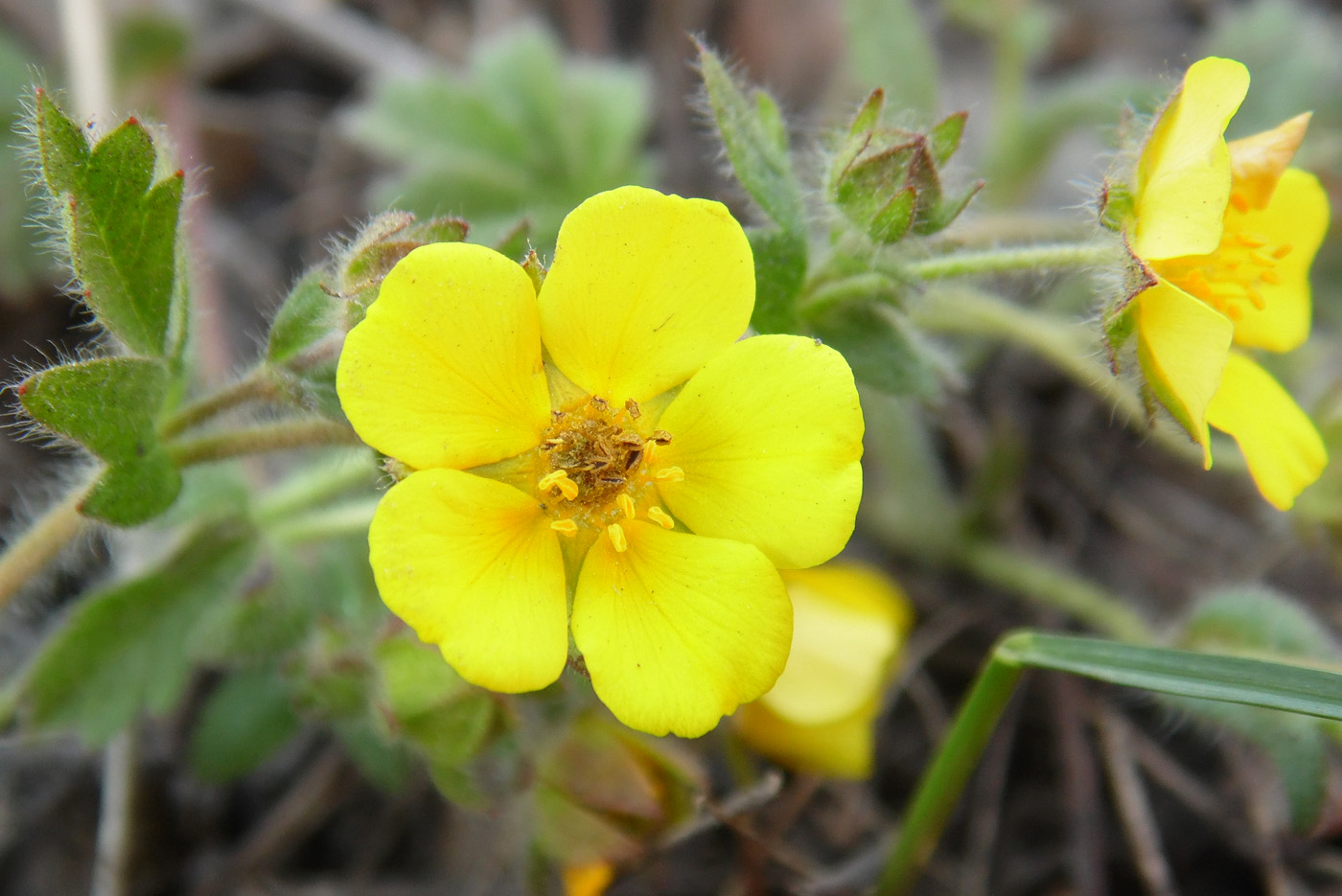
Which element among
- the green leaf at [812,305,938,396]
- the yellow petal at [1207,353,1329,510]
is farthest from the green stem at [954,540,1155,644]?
the green leaf at [812,305,938,396]

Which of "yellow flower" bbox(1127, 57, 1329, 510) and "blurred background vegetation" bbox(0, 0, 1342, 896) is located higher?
"yellow flower" bbox(1127, 57, 1329, 510)

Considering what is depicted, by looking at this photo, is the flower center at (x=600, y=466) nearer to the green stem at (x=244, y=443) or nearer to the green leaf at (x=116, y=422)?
the green stem at (x=244, y=443)

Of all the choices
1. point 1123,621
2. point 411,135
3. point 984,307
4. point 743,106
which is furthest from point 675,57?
point 1123,621

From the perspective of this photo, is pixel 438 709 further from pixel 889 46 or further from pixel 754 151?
pixel 889 46

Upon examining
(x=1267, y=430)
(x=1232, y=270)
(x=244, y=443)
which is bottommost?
(x=244, y=443)

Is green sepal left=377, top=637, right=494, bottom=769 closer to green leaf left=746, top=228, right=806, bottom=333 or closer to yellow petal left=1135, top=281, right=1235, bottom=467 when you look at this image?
green leaf left=746, top=228, right=806, bottom=333

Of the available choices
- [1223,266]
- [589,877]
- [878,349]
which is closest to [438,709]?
[589,877]

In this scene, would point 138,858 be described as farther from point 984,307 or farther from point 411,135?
point 984,307
